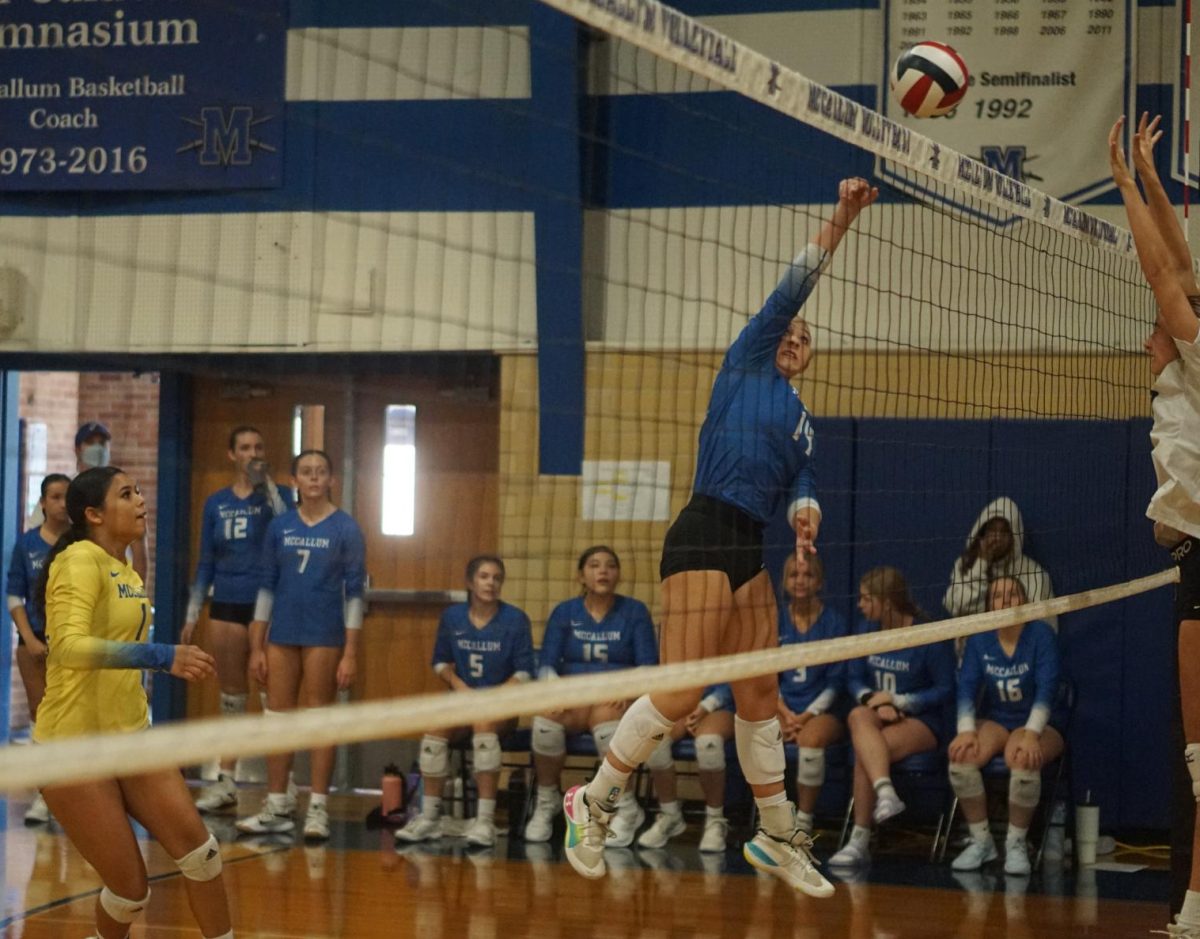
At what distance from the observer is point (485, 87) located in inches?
359

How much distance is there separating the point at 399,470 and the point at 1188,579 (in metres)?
5.83

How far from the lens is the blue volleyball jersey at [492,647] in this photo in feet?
26.3

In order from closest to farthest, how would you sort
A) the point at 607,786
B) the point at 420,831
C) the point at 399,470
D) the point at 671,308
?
1. the point at 607,786
2. the point at 420,831
3. the point at 671,308
4. the point at 399,470

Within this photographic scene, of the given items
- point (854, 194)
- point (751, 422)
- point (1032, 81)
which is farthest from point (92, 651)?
point (1032, 81)

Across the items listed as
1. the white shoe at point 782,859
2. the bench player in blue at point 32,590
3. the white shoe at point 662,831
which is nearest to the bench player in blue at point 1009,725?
the white shoe at point 662,831

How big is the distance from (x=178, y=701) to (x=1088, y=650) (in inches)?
206

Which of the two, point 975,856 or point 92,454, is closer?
point 975,856

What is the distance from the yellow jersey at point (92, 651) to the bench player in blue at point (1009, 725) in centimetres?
397

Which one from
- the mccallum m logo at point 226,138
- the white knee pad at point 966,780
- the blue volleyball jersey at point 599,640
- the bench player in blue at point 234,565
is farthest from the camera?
the mccallum m logo at point 226,138

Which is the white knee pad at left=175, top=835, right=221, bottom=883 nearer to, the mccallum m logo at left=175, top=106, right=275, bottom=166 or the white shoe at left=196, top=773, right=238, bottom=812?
the white shoe at left=196, top=773, right=238, bottom=812

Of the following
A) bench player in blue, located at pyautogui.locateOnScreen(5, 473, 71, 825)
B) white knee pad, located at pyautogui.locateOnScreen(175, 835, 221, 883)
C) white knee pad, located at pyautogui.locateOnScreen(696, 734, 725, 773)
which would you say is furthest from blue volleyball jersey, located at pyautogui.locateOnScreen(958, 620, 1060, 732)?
bench player in blue, located at pyautogui.locateOnScreen(5, 473, 71, 825)

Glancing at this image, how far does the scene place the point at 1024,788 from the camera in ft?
23.9

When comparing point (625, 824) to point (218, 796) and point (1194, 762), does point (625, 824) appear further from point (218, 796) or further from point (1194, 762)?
point (1194, 762)

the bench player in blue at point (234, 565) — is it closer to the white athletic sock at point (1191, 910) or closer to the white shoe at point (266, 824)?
the white shoe at point (266, 824)
